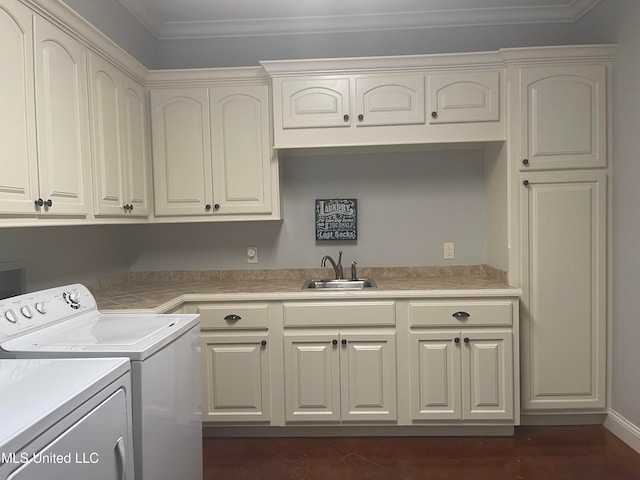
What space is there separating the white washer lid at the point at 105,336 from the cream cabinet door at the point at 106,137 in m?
0.57

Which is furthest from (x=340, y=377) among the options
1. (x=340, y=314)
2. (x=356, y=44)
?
(x=356, y=44)

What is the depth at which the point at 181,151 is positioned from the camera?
279 centimetres

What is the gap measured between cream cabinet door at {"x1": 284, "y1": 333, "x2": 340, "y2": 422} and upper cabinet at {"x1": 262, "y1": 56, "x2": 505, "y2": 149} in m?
1.19

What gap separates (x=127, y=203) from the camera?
247 centimetres

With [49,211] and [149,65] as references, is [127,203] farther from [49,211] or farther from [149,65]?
[149,65]

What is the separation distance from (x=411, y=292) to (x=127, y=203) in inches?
66.2

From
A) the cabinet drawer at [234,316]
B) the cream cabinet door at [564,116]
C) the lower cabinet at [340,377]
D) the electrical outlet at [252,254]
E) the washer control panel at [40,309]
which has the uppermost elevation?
the cream cabinet door at [564,116]

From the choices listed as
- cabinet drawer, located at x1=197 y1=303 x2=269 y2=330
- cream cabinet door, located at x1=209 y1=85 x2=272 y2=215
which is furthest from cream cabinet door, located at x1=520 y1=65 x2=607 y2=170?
cabinet drawer, located at x1=197 y1=303 x2=269 y2=330

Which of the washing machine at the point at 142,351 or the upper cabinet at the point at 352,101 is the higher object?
the upper cabinet at the point at 352,101

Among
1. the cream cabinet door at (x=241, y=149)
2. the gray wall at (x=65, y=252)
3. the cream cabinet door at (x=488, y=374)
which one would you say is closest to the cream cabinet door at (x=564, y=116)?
the cream cabinet door at (x=488, y=374)

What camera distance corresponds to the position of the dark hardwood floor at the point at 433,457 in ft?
7.35

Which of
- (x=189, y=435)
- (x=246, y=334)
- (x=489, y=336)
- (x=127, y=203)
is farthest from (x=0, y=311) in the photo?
(x=489, y=336)

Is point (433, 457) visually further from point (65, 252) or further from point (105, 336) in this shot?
point (65, 252)

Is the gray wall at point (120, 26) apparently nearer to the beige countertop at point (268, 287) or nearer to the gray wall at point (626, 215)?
the beige countertop at point (268, 287)
